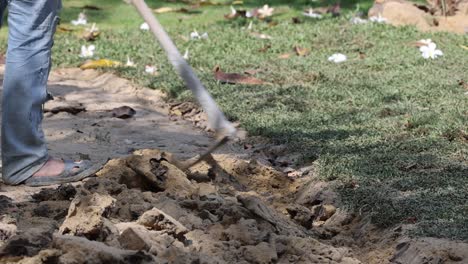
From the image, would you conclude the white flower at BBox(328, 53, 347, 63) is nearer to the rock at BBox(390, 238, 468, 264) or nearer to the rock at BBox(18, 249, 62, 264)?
the rock at BBox(390, 238, 468, 264)

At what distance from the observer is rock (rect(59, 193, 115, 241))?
379cm

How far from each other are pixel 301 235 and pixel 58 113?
2944 millimetres

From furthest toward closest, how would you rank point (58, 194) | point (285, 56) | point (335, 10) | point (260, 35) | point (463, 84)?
point (335, 10) → point (260, 35) → point (285, 56) → point (463, 84) → point (58, 194)

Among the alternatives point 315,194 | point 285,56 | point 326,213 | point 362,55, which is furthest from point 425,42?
point 326,213

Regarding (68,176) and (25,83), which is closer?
(25,83)

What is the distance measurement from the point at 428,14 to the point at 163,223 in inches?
265

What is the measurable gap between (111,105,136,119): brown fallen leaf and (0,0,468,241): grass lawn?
57 centimetres

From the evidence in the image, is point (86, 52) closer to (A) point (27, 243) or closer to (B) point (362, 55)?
(B) point (362, 55)

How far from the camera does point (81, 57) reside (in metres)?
8.67

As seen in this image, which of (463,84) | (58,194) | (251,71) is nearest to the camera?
(58,194)

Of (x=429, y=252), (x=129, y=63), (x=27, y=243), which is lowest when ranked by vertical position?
(x=129, y=63)

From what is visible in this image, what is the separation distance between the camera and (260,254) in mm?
3746

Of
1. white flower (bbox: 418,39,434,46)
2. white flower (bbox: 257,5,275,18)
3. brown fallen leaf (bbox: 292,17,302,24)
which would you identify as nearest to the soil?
white flower (bbox: 418,39,434,46)

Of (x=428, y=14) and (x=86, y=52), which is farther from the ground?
(x=86, y=52)
